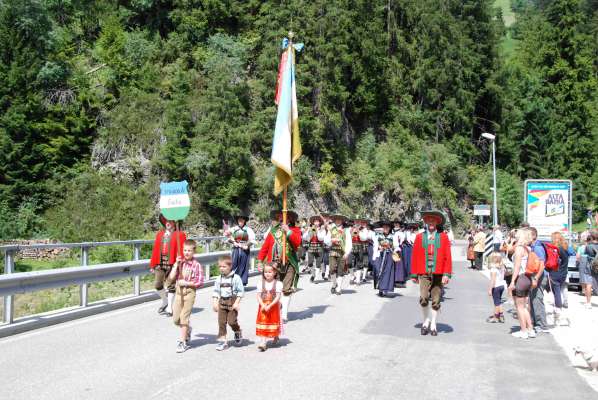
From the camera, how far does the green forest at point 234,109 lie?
3584 centimetres

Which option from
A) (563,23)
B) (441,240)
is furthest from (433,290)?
(563,23)

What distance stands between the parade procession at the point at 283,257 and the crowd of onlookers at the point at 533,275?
4.16 ft

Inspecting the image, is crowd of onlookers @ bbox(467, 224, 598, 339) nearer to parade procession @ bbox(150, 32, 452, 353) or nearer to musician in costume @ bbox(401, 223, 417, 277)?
parade procession @ bbox(150, 32, 452, 353)

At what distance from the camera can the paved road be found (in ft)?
21.3

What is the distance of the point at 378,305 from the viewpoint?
13953 mm

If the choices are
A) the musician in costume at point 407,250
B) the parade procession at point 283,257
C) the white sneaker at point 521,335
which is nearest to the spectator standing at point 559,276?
the white sneaker at point 521,335

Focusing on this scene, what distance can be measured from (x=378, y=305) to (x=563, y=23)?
71578 mm

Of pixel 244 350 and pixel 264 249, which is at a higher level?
pixel 264 249

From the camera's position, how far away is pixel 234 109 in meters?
37.8

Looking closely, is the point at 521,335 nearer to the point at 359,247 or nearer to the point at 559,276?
the point at 559,276

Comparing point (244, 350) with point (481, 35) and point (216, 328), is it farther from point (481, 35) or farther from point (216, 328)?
point (481, 35)

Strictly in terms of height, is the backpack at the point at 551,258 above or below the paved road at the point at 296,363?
above

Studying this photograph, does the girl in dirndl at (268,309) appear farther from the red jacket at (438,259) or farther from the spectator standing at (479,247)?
the spectator standing at (479,247)

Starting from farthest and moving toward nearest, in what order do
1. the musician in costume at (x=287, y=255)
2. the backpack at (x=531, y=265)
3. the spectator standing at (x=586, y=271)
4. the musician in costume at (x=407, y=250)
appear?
the musician in costume at (x=407, y=250) → the spectator standing at (x=586, y=271) → the musician in costume at (x=287, y=255) → the backpack at (x=531, y=265)
